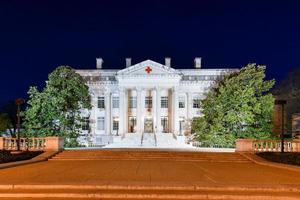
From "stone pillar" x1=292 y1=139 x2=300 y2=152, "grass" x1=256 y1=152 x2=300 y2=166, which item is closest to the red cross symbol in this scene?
"stone pillar" x1=292 y1=139 x2=300 y2=152

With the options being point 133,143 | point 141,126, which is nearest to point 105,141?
point 141,126

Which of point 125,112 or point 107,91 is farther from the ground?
point 107,91

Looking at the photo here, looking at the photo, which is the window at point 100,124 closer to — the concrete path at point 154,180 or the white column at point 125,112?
the white column at point 125,112

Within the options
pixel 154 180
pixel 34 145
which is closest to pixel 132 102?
pixel 34 145

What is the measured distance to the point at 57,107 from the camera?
36.6 meters

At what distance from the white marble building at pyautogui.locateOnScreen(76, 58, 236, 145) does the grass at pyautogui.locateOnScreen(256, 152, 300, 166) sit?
112ft

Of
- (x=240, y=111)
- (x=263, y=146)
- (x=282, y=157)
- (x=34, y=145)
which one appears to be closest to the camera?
(x=282, y=157)

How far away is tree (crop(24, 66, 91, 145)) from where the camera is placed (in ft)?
116

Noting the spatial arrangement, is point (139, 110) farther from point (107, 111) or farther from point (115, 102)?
point (107, 111)

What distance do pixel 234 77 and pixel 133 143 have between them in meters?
14.0

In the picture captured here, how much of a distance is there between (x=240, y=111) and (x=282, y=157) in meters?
12.6

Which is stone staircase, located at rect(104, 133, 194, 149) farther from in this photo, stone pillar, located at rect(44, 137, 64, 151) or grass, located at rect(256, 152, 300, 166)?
grass, located at rect(256, 152, 300, 166)

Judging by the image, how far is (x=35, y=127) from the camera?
35.1 meters

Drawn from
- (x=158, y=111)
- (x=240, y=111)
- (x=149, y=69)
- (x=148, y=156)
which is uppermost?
(x=149, y=69)
